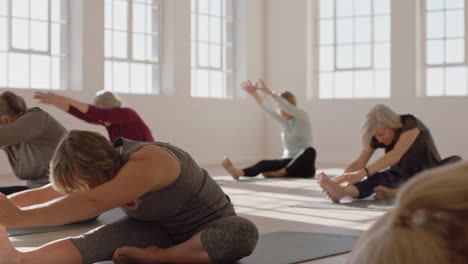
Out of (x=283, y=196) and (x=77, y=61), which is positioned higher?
(x=77, y=61)

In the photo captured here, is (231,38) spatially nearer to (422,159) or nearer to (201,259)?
(422,159)

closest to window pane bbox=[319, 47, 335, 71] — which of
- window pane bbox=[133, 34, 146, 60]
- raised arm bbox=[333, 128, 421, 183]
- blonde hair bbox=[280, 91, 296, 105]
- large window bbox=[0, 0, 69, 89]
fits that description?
window pane bbox=[133, 34, 146, 60]

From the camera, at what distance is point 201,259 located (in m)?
2.74

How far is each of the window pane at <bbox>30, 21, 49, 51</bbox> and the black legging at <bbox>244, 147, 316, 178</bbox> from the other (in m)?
3.40

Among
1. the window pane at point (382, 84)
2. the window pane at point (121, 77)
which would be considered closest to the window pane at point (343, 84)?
the window pane at point (382, 84)

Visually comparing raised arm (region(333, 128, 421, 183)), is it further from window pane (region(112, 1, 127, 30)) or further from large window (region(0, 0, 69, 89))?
window pane (region(112, 1, 127, 30))

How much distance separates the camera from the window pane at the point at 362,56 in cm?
1148

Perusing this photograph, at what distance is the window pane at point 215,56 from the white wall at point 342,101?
978mm

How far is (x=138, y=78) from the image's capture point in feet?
34.4

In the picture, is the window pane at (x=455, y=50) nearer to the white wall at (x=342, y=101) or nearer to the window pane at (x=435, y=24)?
the window pane at (x=435, y=24)

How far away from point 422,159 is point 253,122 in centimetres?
714

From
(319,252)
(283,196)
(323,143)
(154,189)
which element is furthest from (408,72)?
(154,189)

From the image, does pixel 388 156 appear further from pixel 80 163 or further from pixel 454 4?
pixel 454 4

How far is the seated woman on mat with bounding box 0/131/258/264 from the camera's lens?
88.2 inches
